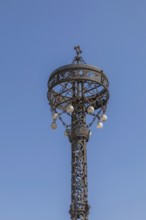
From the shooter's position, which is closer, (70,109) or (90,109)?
(70,109)

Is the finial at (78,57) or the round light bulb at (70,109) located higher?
the finial at (78,57)

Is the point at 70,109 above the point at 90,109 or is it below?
below

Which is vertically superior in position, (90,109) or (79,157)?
(90,109)

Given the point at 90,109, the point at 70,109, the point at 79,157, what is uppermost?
the point at 90,109

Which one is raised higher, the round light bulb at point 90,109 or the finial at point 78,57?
the finial at point 78,57

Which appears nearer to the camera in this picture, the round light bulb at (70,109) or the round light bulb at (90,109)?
the round light bulb at (70,109)

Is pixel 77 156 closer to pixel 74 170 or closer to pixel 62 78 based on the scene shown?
pixel 74 170

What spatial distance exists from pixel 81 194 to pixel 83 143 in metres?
2.91

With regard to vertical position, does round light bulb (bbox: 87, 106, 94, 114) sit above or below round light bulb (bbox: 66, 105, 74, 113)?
above

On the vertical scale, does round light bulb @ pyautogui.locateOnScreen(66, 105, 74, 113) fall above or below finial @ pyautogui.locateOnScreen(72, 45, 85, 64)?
below

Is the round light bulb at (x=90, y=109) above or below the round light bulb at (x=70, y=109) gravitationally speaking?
above

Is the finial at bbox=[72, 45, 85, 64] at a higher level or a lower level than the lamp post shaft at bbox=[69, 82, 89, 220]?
higher

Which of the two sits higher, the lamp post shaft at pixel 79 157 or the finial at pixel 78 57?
the finial at pixel 78 57

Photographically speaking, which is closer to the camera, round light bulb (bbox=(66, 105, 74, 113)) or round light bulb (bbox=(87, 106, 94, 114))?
round light bulb (bbox=(66, 105, 74, 113))
